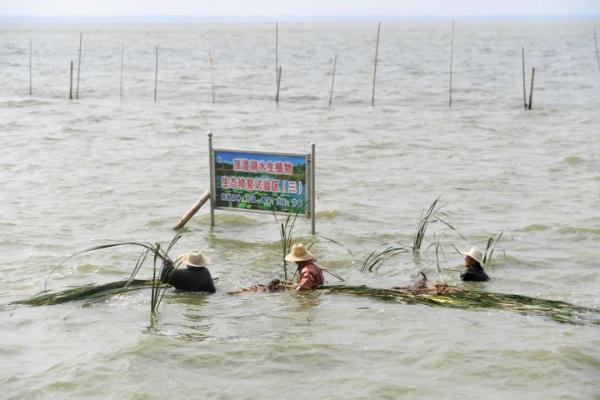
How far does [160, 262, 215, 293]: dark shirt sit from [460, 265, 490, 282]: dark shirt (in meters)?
2.28

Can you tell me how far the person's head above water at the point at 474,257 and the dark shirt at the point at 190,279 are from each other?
2272mm

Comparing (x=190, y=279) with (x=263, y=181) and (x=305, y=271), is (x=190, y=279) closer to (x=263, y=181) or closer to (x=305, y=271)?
(x=305, y=271)

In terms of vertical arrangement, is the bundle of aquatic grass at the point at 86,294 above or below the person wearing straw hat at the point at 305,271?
below

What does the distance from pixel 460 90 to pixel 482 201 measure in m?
17.0

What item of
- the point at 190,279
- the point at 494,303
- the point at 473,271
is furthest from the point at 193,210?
the point at 494,303

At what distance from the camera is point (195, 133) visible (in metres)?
19.7

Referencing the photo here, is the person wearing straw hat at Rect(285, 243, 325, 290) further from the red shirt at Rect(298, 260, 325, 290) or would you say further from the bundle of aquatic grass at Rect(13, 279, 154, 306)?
the bundle of aquatic grass at Rect(13, 279, 154, 306)

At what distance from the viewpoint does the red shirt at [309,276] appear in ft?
25.1

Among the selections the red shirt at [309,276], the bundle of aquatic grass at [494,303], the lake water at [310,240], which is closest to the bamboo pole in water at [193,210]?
the lake water at [310,240]

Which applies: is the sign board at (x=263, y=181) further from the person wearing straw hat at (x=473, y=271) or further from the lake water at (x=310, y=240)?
the person wearing straw hat at (x=473, y=271)

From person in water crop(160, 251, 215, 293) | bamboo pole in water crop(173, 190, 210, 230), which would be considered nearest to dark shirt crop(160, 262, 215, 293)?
person in water crop(160, 251, 215, 293)

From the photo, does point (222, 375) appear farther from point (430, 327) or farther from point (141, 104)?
point (141, 104)

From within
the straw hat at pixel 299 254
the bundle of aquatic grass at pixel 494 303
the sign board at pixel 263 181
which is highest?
the sign board at pixel 263 181

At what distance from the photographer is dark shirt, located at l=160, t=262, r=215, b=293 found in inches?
303
